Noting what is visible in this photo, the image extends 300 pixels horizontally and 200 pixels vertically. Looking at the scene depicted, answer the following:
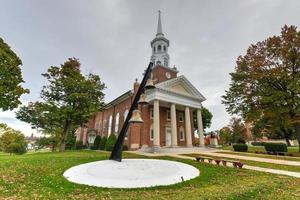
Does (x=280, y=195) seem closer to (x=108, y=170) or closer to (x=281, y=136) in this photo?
(x=108, y=170)

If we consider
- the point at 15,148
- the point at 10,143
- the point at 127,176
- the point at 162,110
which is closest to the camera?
the point at 127,176

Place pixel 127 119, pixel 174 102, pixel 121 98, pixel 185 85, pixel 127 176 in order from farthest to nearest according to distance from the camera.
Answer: pixel 121 98 < pixel 185 85 < pixel 174 102 < pixel 127 119 < pixel 127 176

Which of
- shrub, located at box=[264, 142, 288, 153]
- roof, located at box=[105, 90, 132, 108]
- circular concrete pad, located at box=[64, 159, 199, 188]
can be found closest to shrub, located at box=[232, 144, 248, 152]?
shrub, located at box=[264, 142, 288, 153]

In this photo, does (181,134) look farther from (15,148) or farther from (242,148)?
(15,148)

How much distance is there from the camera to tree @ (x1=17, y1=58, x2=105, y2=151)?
20.4 metres

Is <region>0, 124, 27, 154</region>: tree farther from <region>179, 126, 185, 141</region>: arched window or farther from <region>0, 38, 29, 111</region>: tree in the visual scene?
<region>179, 126, 185, 141</region>: arched window

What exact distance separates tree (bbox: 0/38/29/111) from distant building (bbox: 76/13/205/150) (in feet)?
36.0

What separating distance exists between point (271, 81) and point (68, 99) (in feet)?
79.9

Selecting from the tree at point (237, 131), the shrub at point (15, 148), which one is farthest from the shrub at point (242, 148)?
the shrub at point (15, 148)

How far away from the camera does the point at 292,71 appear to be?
64.2 feet

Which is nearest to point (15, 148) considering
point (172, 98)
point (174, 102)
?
point (172, 98)

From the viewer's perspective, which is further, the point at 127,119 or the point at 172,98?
the point at 172,98

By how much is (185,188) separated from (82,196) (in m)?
3.55

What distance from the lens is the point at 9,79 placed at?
1425cm
